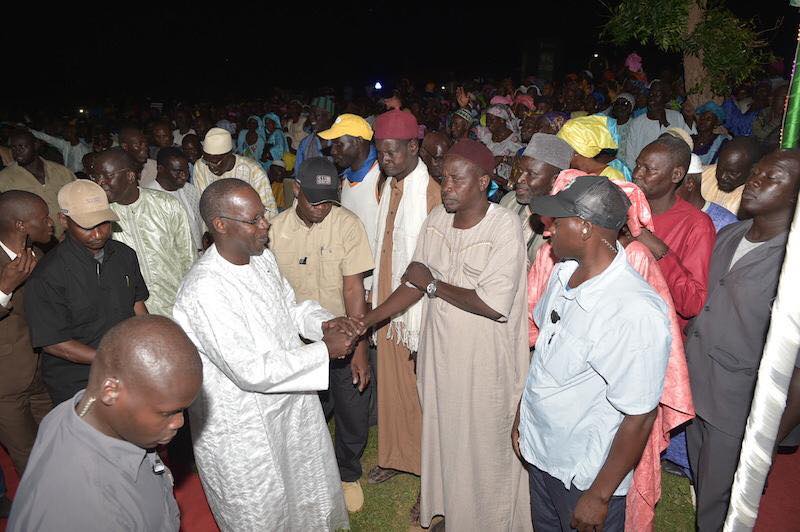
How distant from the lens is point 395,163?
394 centimetres

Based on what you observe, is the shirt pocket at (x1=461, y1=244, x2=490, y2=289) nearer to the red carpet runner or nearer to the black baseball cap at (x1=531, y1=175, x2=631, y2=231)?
the black baseball cap at (x1=531, y1=175, x2=631, y2=231)

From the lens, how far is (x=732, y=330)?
9.57 feet

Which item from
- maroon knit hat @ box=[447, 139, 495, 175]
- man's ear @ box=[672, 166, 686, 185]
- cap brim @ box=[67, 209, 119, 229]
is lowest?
cap brim @ box=[67, 209, 119, 229]

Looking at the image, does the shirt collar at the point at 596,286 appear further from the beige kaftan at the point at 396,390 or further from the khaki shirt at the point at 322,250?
the beige kaftan at the point at 396,390

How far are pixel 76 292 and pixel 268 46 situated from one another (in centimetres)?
2852

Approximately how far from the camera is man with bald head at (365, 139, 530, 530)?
300 cm

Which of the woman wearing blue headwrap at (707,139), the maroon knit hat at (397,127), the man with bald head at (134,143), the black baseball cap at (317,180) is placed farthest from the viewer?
the woman wearing blue headwrap at (707,139)

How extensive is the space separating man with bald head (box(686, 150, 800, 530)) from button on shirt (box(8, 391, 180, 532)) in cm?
291

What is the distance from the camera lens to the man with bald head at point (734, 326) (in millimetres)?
2771

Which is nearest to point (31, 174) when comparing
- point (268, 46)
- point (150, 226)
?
point (150, 226)

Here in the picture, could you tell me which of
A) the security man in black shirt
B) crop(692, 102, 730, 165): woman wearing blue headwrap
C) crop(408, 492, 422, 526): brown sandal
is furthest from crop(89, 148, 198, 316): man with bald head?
crop(692, 102, 730, 165): woman wearing blue headwrap

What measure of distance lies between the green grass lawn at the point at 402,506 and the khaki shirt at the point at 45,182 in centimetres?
461

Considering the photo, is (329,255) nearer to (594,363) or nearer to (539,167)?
(539,167)

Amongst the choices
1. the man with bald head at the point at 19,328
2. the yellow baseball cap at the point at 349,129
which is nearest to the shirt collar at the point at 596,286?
the yellow baseball cap at the point at 349,129
